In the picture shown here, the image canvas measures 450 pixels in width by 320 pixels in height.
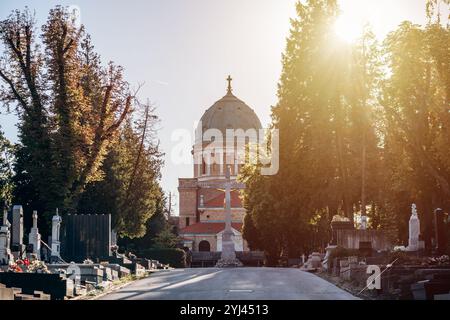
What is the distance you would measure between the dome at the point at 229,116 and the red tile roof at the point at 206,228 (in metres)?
12.8

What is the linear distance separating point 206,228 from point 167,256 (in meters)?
43.8

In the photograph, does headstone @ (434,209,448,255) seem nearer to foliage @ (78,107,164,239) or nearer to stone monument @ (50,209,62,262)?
stone monument @ (50,209,62,262)

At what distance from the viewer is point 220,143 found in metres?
120

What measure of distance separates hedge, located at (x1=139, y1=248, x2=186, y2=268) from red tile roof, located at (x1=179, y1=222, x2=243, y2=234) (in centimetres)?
3921

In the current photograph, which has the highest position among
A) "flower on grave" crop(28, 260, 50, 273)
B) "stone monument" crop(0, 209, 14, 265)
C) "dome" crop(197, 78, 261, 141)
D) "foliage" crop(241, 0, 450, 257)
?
"dome" crop(197, 78, 261, 141)

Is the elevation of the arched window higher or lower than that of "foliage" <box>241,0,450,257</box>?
lower

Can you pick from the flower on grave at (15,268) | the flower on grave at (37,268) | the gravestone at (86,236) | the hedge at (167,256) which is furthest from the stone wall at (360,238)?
the hedge at (167,256)

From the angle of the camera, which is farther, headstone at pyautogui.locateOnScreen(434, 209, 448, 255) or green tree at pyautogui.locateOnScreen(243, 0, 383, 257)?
green tree at pyautogui.locateOnScreen(243, 0, 383, 257)

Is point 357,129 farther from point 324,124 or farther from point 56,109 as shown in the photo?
point 56,109

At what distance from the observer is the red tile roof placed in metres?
117

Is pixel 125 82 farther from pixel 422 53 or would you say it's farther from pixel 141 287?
pixel 141 287

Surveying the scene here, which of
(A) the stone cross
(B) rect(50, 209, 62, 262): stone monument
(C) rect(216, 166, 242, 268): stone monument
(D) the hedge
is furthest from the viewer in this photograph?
(D) the hedge

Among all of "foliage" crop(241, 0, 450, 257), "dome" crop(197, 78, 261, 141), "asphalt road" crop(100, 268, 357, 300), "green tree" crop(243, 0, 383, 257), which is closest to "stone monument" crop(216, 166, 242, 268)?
"foliage" crop(241, 0, 450, 257)
